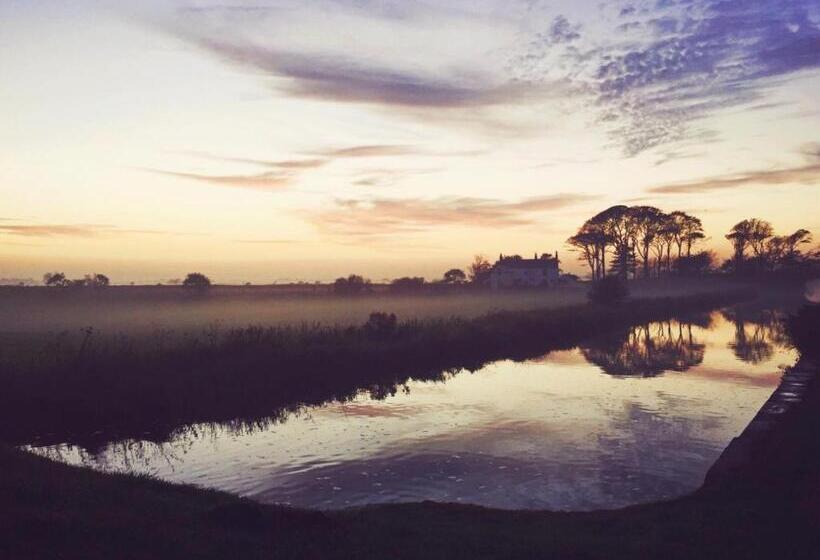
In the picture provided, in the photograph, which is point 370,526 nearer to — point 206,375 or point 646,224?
point 206,375

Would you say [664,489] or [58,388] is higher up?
[58,388]

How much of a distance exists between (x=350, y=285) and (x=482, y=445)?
3157 inches

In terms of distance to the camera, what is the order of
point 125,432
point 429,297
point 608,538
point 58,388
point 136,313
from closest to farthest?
point 608,538
point 125,432
point 58,388
point 136,313
point 429,297

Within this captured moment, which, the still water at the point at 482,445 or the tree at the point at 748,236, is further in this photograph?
the tree at the point at 748,236

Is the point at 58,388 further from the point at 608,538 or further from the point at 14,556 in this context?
the point at 608,538

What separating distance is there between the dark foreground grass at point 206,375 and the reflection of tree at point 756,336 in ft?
41.4

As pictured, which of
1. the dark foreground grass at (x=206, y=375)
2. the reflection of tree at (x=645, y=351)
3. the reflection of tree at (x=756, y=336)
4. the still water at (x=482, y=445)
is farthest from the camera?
the reflection of tree at (x=756, y=336)

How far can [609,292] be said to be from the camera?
196ft

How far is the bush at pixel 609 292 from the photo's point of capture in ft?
195

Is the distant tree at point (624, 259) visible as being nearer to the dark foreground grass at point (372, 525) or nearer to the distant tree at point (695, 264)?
the distant tree at point (695, 264)

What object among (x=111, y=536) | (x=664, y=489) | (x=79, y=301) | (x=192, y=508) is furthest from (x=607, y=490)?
(x=79, y=301)

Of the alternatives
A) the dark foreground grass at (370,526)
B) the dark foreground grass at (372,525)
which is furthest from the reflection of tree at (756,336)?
the dark foreground grass at (370,526)

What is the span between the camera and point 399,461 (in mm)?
A: 14250

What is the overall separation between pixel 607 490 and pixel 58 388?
1511 cm
